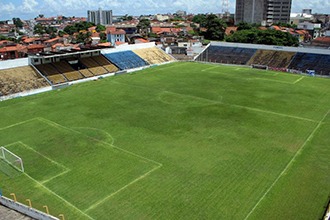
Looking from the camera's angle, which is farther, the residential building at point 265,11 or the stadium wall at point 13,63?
the residential building at point 265,11

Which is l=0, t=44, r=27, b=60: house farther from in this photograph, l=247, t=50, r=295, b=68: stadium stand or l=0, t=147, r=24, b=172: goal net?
l=0, t=147, r=24, b=172: goal net

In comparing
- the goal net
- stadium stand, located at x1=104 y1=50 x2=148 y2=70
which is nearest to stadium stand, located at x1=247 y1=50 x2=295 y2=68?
stadium stand, located at x1=104 y1=50 x2=148 y2=70

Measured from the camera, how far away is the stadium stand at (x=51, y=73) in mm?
46000

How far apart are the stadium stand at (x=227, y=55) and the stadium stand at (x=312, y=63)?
29.6ft

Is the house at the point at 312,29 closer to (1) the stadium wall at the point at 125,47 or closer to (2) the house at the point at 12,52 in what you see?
(1) the stadium wall at the point at 125,47

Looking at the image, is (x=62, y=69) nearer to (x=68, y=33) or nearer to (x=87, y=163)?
(x=87, y=163)

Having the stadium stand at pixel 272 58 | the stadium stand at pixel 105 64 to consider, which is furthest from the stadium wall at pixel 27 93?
the stadium stand at pixel 272 58

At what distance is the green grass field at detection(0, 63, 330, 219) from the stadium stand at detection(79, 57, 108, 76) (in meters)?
10.7

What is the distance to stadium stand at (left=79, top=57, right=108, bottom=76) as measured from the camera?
51.9 metres

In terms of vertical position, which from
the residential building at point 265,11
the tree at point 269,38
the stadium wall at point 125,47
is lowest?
the stadium wall at point 125,47

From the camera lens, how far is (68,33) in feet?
444

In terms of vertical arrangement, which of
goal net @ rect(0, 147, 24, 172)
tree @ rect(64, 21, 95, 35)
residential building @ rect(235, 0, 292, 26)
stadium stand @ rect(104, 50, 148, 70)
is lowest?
goal net @ rect(0, 147, 24, 172)

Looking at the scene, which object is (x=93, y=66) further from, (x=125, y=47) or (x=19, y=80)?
(x=19, y=80)

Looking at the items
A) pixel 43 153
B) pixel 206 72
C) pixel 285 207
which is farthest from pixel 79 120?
pixel 206 72
